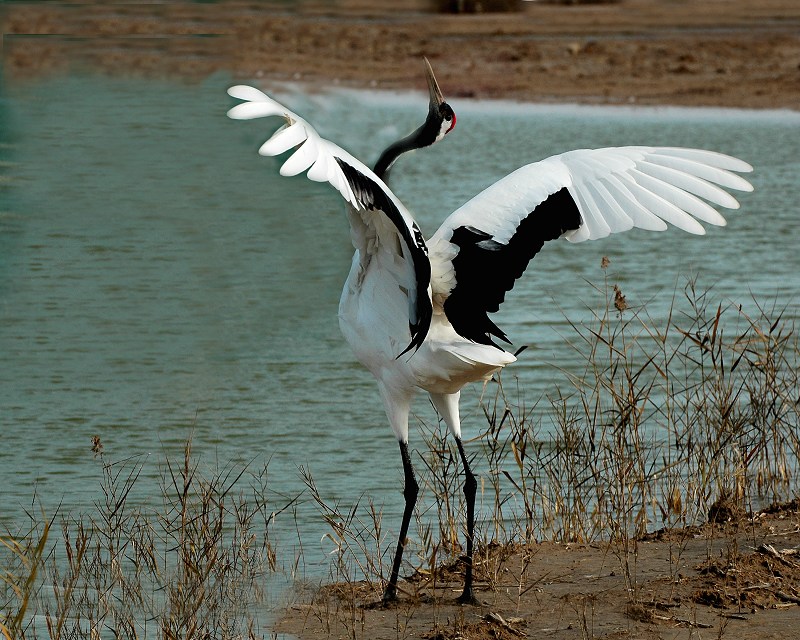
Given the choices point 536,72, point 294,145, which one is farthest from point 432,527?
point 536,72

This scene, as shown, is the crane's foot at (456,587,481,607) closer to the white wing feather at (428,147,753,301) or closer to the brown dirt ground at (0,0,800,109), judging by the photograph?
the white wing feather at (428,147,753,301)

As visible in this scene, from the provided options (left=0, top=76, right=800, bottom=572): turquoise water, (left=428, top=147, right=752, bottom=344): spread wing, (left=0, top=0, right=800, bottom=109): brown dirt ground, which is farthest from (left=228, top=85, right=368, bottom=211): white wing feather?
(left=0, top=0, right=800, bottom=109): brown dirt ground

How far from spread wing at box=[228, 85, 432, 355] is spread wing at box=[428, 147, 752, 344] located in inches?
6.9

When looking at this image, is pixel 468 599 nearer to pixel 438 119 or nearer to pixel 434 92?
pixel 438 119

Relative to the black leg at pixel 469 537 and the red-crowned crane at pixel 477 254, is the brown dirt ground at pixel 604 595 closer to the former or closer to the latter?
the black leg at pixel 469 537

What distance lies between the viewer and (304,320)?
29.9 feet

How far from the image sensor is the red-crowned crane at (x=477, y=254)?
461 cm

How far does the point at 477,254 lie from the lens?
4.73 metres

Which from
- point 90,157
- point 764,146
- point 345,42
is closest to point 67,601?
point 90,157

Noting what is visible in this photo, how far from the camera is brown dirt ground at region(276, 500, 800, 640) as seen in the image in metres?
4.29

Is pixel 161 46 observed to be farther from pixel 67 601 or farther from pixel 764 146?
pixel 67 601

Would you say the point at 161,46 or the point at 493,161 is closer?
the point at 493,161

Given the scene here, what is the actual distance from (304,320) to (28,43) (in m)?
9.91

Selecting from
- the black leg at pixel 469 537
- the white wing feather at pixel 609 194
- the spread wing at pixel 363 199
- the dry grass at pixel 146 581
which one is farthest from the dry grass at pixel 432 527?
the spread wing at pixel 363 199
